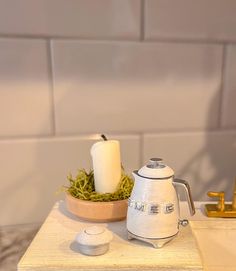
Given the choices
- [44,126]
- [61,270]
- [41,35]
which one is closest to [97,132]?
[44,126]

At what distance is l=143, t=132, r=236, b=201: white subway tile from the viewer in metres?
A: 0.70

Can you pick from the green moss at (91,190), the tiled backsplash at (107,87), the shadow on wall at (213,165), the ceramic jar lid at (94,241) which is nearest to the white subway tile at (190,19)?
the tiled backsplash at (107,87)

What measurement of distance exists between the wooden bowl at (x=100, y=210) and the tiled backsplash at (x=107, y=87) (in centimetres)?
18

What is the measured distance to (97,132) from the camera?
681 mm

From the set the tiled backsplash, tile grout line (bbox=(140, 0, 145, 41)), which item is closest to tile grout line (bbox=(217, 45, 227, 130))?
the tiled backsplash

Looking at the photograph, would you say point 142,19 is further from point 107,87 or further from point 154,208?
point 154,208

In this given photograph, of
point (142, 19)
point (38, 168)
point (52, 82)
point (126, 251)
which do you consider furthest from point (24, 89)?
point (126, 251)

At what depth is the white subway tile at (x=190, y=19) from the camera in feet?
2.13

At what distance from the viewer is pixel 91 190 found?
55cm

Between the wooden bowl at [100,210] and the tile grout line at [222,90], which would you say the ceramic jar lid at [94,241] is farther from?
the tile grout line at [222,90]

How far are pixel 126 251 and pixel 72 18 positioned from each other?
1.42 feet

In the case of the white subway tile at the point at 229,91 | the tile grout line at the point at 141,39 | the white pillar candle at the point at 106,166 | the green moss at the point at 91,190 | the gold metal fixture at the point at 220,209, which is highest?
the tile grout line at the point at 141,39

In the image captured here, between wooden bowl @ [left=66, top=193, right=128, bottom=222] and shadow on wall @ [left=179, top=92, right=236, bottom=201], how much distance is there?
250 mm

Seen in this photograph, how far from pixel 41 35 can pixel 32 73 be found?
0.24ft
